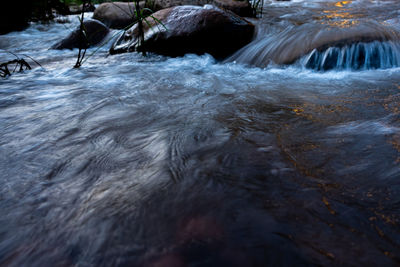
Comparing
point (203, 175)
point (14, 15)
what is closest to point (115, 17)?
point (14, 15)

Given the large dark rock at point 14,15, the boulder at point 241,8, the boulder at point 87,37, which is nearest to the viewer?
the boulder at point 87,37

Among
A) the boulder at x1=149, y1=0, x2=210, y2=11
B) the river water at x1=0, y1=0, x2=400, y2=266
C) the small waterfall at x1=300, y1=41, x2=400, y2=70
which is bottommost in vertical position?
the river water at x1=0, y1=0, x2=400, y2=266

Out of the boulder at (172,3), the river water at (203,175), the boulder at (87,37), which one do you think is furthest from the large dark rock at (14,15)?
the river water at (203,175)

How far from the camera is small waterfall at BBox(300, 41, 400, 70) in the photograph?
369 cm

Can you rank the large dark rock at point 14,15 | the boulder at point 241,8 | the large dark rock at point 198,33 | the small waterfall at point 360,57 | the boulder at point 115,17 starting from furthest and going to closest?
the large dark rock at point 14,15, the boulder at point 115,17, the boulder at point 241,8, the large dark rock at point 198,33, the small waterfall at point 360,57

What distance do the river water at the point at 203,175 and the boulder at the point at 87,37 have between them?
3.55 meters

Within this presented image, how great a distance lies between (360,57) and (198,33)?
268 cm

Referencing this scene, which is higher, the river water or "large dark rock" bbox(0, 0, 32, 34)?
"large dark rock" bbox(0, 0, 32, 34)

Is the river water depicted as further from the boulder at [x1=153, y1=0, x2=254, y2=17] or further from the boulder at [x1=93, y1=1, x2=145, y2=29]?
the boulder at [x1=93, y1=1, x2=145, y2=29]

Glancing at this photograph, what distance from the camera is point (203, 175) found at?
1449mm

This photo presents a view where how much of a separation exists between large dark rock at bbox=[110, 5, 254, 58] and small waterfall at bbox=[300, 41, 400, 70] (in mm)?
1734

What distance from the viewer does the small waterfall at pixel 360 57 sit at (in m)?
3.69

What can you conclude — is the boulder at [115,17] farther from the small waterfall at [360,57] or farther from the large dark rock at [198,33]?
the small waterfall at [360,57]

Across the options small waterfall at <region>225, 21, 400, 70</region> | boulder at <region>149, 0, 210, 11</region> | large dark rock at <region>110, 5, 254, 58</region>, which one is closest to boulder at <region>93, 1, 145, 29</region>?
boulder at <region>149, 0, 210, 11</region>
